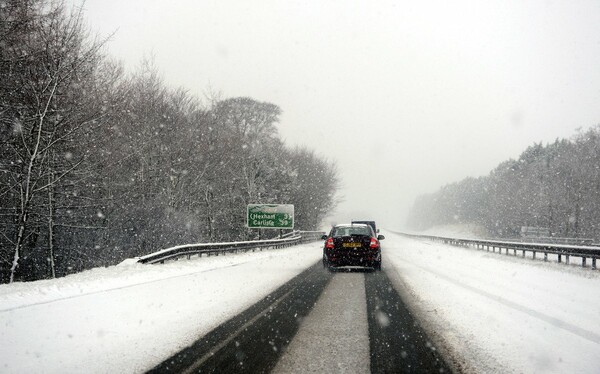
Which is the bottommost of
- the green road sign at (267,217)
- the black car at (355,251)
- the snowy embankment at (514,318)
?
the snowy embankment at (514,318)

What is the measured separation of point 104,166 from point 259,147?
26837mm

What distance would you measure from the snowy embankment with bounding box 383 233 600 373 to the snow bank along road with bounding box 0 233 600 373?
0.08 feet

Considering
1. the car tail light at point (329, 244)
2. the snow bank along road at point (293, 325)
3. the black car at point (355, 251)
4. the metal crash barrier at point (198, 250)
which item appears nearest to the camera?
the snow bank along road at point (293, 325)

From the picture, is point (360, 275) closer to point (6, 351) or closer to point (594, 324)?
point (594, 324)

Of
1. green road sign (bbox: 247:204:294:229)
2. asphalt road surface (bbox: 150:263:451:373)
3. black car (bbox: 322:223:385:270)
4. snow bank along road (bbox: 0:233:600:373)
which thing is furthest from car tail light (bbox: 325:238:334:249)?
green road sign (bbox: 247:204:294:229)

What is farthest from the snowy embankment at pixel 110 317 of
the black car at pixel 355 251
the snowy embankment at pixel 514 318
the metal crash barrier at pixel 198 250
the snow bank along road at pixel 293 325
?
the snowy embankment at pixel 514 318

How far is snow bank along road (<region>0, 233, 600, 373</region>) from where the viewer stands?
4.84 m

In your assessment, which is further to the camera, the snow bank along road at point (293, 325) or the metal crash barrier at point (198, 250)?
the metal crash barrier at point (198, 250)

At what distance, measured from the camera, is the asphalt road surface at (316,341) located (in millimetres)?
4660

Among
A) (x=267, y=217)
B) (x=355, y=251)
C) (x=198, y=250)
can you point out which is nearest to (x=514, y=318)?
(x=355, y=251)

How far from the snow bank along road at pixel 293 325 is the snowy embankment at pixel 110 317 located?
2 centimetres

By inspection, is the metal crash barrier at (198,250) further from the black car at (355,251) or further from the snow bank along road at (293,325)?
the black car at (355,251)

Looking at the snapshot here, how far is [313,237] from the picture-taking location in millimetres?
53375

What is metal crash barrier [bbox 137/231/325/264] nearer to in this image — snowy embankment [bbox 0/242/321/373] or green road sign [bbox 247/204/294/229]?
green road sign [bbox 247/204/294/229]
